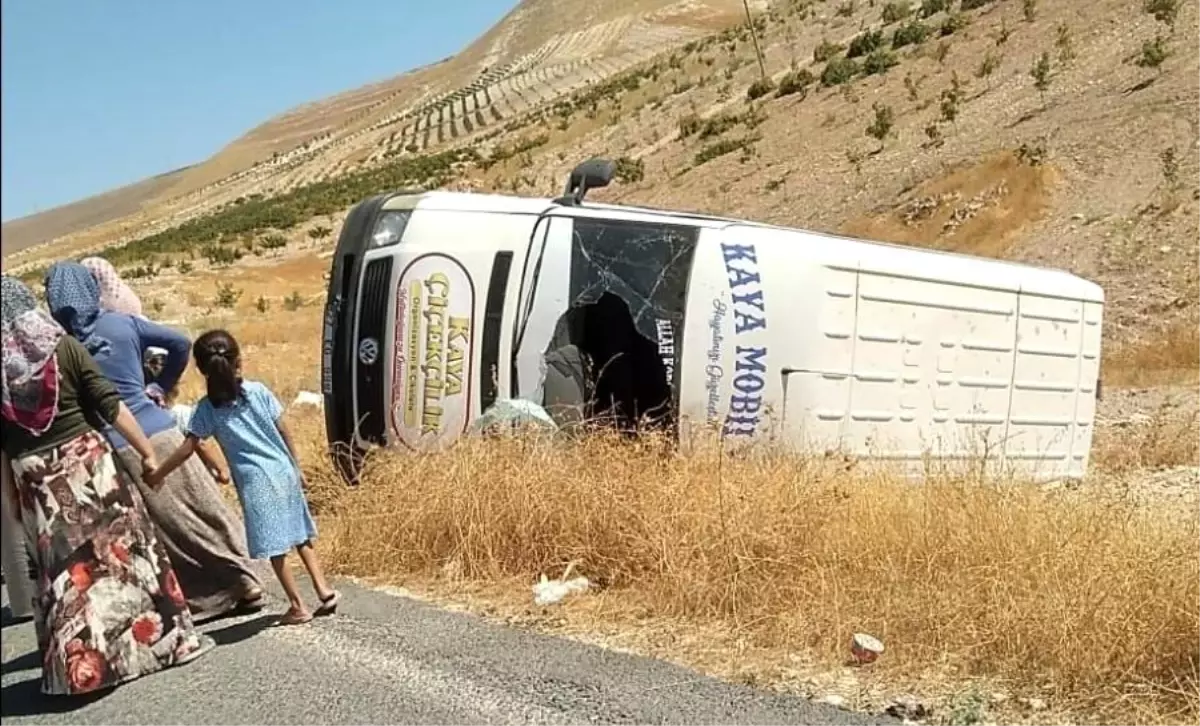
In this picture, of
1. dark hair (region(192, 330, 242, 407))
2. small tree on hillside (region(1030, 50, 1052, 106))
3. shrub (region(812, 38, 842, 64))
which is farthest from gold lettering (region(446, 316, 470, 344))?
shrub (region(812, 38, 842, 64))

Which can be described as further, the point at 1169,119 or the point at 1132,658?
the point at 1169,119

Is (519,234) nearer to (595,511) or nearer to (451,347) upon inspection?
(451,347)

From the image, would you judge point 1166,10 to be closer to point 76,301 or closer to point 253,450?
point 253,450

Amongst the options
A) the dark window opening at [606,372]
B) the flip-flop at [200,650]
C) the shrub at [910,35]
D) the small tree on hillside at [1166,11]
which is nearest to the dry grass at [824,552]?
the dark window opening at [606,372]

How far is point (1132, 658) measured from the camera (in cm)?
464

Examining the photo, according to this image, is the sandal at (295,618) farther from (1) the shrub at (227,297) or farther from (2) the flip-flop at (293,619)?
(1) the shrub at (227,297)

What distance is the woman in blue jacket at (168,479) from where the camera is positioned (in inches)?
229

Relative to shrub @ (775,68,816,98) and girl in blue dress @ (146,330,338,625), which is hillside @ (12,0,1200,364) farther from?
girl in blue dress @ (146,330,338,625)

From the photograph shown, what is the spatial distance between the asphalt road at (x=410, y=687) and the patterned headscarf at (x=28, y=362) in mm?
1156

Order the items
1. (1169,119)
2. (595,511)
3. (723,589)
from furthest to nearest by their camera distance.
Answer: (1169,119)
(595,511)
(723,589)

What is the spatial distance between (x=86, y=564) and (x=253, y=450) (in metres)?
0.98

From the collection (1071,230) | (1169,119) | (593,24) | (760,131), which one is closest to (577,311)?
(1071,230)

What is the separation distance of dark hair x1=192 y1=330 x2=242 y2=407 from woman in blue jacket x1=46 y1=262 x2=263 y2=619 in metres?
0.51

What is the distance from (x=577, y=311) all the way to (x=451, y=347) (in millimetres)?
891
